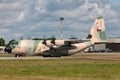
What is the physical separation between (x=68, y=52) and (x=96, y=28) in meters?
9.11

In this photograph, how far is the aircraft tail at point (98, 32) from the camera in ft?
283

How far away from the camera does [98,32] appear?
86.8 m

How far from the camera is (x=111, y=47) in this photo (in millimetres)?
188500

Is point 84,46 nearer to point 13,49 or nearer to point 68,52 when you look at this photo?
point 68,52

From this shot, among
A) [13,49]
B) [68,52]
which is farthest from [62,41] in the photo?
[13,49]

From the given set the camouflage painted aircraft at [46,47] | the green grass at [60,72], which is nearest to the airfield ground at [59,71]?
the green grass at [60,72]

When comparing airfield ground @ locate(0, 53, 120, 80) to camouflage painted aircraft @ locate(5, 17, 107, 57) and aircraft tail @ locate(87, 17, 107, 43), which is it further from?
aircraft tail @ locate(87, 17, 107, 43)

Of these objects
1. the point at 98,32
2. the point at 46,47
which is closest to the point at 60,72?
the point at 46,47

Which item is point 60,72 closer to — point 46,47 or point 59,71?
point 59,71

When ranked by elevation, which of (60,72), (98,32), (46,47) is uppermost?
A: (98,32)

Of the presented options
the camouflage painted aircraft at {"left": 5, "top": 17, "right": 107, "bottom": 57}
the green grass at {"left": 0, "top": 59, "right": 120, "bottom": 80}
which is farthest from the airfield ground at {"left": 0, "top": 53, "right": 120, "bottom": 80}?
the camouflage painted aircraft at {"left": 5, "top": 17, "right": 107, "bottom": 57}

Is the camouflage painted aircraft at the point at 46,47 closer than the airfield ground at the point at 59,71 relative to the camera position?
No

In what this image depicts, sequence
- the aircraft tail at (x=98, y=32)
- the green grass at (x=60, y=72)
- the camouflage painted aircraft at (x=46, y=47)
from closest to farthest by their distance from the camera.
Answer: the green grass at (x=60, y=72) < the camouflage painted aircraft at (x=46, y=47) < the aircraft tail at (x=98, y=32)

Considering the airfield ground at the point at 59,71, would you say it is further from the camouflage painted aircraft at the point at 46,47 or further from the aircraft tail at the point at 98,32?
the aircraft tail at the point at 98,32
